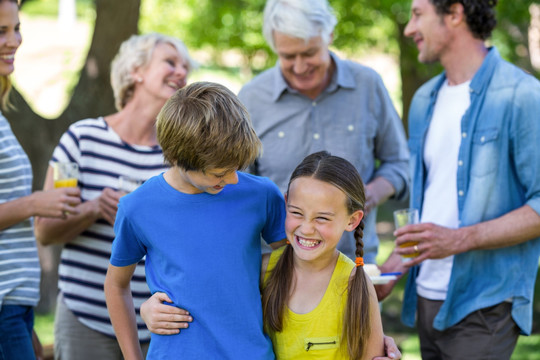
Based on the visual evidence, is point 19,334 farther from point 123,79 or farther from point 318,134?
point 318,134

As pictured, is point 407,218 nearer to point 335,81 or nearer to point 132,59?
point 335,81

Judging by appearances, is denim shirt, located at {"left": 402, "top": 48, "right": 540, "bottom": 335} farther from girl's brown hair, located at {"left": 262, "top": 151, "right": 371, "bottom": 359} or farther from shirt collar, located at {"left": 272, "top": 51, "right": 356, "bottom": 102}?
girl's brown hair, located at {"left": 262, "top": 151, "right": 371, "bottom": 359}

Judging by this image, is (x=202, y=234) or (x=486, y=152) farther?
(x=486, y=152)

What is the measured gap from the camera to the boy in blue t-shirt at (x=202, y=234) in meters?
2.18

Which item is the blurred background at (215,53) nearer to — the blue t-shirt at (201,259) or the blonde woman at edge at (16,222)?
the blonde woman at edge at (16,222)

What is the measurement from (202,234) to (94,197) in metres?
1.16

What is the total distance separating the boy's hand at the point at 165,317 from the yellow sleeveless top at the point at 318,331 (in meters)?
0.35

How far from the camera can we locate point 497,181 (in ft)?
10.2

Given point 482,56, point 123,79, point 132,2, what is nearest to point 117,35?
point 132,2

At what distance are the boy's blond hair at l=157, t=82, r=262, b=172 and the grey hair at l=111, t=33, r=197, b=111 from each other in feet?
4.43

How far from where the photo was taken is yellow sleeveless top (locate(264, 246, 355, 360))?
235 centimetres

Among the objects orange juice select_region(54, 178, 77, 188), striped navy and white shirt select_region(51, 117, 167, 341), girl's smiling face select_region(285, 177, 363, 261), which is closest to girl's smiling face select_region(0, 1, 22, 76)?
striped navy and white shirt select_region(51, 117, 167, 341)

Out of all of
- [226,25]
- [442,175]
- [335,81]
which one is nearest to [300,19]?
[335,81]

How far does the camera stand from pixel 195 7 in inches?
482
